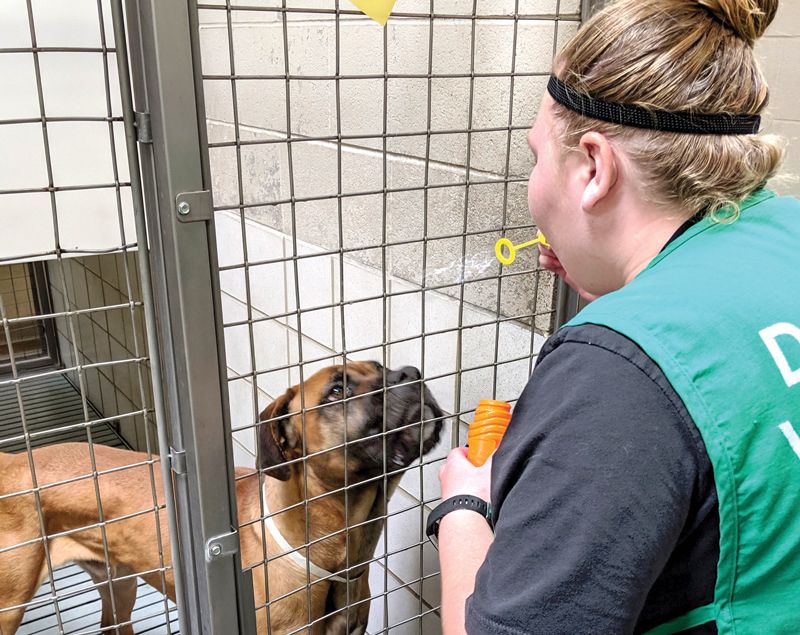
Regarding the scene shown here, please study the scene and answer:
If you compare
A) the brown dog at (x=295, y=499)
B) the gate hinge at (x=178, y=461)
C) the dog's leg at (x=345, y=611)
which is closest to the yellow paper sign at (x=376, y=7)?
the brown dog at (x=295, y=499)

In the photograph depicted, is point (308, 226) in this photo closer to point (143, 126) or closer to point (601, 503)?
point (143, 126)

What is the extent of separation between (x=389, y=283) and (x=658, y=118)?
102 centimetres

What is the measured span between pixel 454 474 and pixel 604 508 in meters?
0.32

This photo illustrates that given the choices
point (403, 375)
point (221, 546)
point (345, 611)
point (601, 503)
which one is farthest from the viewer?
point (345, 611)

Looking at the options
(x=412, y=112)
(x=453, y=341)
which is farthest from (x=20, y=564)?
(x=412, y=112)

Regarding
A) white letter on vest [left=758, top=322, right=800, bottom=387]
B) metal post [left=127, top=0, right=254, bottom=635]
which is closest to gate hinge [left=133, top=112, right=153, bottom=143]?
metal post [left=127, top=0, right=254, bottom=635]

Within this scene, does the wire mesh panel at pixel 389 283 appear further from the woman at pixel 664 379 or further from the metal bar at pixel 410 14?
the woman at pixel 664 379

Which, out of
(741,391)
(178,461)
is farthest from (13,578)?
(741,391)

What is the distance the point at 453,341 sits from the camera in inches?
54.9

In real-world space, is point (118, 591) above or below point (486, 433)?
below

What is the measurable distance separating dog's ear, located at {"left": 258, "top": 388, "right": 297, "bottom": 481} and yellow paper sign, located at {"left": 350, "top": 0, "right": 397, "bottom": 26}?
1.86 ft

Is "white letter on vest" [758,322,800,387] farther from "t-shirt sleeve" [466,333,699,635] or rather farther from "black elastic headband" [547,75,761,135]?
"black elastic headband" [547,75,761,135]

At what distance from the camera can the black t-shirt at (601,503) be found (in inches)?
18.6

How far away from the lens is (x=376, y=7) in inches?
31.2
